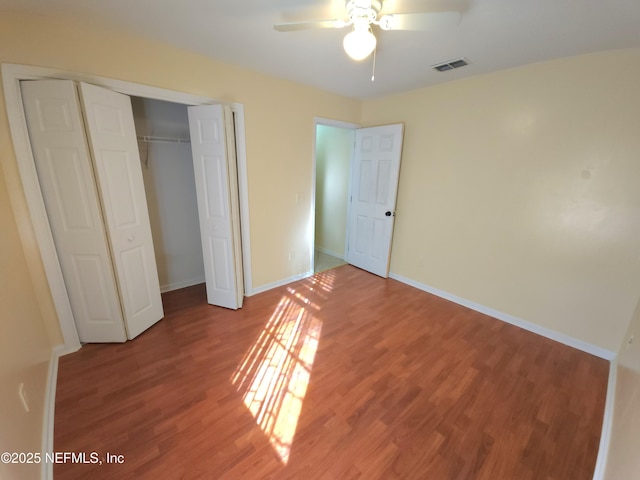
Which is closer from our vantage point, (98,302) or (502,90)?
(98,302)

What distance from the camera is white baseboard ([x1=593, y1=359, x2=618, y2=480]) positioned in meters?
1.33

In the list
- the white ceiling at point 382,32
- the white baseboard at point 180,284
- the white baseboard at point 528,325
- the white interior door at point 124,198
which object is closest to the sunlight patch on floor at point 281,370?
the white interior door at point 124,198

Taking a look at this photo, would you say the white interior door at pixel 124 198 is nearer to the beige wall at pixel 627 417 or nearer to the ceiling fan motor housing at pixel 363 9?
the ceiling fan motor housing at pixel 363 9

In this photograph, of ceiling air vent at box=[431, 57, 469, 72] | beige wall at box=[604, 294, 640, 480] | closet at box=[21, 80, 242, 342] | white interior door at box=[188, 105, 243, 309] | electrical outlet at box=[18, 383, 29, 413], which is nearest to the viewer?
beige wall at box=[604, 294, 640, 480]

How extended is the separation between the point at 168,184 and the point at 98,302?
1.48m

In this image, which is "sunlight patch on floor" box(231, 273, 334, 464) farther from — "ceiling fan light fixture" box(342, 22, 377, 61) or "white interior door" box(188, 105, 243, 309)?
"ceiling fan light fixture" box(342, 22, 377, 61)

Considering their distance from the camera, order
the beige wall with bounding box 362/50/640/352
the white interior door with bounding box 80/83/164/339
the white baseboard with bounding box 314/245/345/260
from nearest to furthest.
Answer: the white interior door with bounding box 80/83/164/339, the beige wall with bounding box 362/50/640/352, the white baseboard with bounding box 314/245/345/260

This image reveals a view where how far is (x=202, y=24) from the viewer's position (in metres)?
1.77

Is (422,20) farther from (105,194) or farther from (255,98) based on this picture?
(105,194)

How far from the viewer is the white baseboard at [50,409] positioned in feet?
4.16

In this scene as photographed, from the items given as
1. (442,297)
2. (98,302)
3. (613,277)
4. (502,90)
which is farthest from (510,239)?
(98,302)

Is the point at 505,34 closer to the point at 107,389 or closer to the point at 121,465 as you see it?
the point at 121,465

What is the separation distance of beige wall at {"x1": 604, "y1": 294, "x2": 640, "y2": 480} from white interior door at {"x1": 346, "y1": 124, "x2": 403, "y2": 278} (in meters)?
2.24

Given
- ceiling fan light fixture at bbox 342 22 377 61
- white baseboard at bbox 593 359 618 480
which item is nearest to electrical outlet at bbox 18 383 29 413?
ceiling fan light fixture at bbox 342 22 377 61
